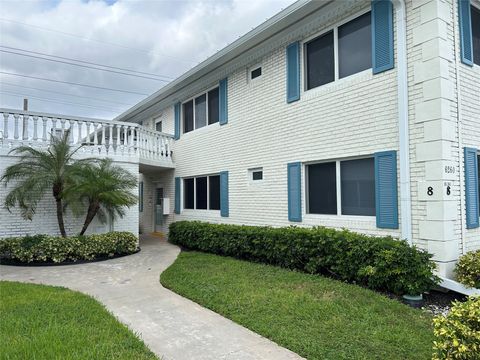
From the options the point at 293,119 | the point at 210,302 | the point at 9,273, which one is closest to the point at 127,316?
the point at 210,302

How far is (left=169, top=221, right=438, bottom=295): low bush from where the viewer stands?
5324 millimetres

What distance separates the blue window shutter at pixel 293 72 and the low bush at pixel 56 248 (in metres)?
6.42

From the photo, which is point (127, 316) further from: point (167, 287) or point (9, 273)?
point (9, 273)

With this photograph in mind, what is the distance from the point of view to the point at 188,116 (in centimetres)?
1327

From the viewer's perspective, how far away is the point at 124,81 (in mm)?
22219

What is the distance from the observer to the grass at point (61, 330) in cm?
346

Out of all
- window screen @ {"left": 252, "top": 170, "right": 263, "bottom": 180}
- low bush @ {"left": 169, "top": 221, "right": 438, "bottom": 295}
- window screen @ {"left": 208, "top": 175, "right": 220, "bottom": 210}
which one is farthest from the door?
window screen @ {"left": 252, "top": 170, "right": 263, "bottom": 180}

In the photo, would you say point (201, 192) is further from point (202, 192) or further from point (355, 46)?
point (355, 46)

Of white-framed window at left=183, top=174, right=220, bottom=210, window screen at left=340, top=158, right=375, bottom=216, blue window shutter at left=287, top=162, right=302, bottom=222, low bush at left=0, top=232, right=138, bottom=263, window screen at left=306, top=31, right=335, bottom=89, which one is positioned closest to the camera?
window screen at left=340, top=158, right=375, bottom=216

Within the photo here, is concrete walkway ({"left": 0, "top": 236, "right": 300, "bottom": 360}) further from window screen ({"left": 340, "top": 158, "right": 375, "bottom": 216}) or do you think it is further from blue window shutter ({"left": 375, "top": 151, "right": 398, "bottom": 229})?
window screen ({"left": 340, "top": 158, "right": 375, "bottom": 216})

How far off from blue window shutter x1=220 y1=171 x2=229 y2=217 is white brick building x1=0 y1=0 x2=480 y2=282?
3 centimetres

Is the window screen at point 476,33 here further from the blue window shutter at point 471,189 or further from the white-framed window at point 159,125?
the white-framed window at point 159,125

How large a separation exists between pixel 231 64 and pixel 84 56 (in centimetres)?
1160

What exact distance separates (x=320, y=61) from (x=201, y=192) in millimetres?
6334
